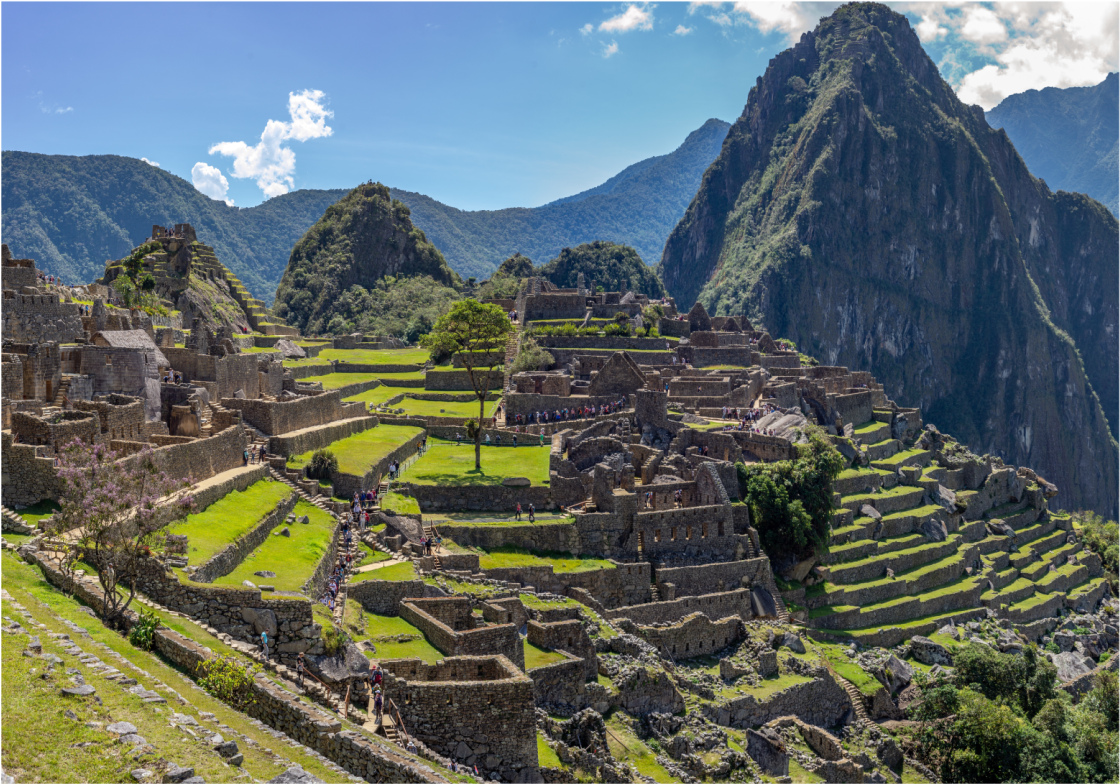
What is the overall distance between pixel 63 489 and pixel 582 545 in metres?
18.8

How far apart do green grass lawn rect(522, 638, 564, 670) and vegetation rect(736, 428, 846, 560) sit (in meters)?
16.3

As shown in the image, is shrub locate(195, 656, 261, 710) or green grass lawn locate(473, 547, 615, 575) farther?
green grass lawn locate(473, 547, 615, 575)

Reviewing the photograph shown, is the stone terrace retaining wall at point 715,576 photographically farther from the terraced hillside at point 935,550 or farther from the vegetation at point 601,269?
the vegetation at point 601,269

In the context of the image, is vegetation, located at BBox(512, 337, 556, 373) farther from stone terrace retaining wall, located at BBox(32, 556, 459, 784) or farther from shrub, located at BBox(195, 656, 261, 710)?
shrub, located at BBox(195, 656, 261, 710)

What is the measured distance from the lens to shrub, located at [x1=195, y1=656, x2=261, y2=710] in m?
16.2

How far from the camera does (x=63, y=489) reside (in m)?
22.0

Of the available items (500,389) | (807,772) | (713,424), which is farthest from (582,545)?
(500,389)

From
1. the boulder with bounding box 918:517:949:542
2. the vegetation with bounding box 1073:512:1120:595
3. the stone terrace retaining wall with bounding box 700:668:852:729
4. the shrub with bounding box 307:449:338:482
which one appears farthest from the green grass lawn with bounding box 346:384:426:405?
the vegetation with bounding box 1073:512:1120:595

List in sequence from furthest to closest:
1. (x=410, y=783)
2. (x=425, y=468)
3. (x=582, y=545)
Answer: (x=425, y=468) < (x=582, y=545) < (x=410, y=783)

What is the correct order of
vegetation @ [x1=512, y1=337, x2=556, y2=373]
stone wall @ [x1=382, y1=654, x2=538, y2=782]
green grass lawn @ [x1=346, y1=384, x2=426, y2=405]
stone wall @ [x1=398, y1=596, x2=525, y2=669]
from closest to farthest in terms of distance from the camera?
stone wall @ [x1=382, y1=654, x2=538, y2=782] < stone wall @ [x1=398, y1=596, x2=525, y2=669] < green grass lawn @ [x1=346, y1=384, x2=426, y2=405] < vegetation @ [x1=512, y1=337, x2=556, y2=373]

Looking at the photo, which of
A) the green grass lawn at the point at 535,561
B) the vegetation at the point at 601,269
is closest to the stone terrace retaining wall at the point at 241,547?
the green grass lawn at the point at 535,561

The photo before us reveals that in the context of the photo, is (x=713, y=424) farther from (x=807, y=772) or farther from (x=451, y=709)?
(x=451, y=709)

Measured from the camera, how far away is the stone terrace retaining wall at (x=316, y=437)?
3631cm

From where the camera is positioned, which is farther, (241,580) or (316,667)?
(241,580)
